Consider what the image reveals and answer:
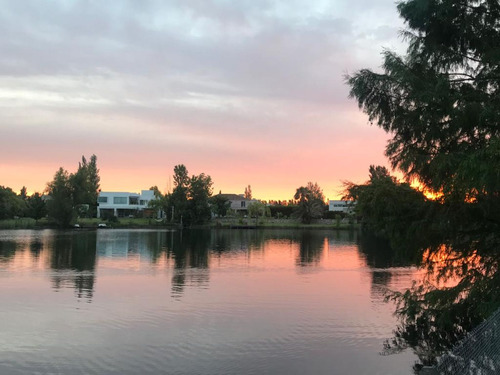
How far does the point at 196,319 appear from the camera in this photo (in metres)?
16.9

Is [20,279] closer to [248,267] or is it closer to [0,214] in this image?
[248,267]

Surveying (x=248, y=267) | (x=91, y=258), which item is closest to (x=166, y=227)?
(x=91, y=258)

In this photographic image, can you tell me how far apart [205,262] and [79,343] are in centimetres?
2124

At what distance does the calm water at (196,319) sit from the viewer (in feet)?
40.8

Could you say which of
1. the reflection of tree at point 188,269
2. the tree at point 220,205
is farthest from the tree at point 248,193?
the reflection of tree at point 188,269

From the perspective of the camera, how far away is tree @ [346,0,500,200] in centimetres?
968

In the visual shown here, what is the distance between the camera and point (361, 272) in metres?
30.7

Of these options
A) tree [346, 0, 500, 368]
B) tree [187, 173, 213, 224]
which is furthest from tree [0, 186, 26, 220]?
tree [346, 0, 500, 368]

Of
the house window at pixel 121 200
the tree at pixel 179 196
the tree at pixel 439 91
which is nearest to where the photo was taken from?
the tree at pixel 439 91

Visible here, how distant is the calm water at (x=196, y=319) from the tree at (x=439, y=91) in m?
5.23

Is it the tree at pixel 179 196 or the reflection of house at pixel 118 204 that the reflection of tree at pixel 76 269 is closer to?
the tree at pixel 179 196

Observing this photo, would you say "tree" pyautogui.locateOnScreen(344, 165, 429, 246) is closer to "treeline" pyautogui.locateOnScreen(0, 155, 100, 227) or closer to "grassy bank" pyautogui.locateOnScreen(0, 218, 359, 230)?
"grassy bank" pyautogui.locateOnScreen(0, 218, 359, 230)

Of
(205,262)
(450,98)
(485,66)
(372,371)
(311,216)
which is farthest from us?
(311,216)

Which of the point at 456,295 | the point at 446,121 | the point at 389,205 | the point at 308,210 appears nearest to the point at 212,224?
the point at 308,210
